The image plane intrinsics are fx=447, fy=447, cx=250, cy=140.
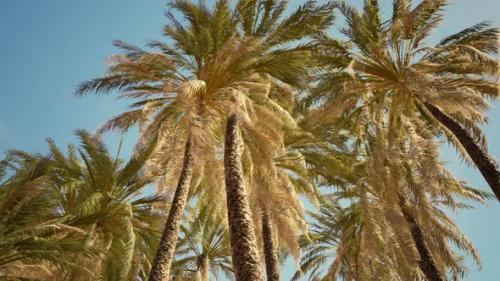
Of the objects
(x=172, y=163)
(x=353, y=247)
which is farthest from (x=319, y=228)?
(x=172, y=163)

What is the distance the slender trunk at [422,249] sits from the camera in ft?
40.5

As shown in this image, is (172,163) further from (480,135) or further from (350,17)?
(480,135)

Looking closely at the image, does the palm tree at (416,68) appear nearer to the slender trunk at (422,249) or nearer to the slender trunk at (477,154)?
the slender trunk at (477,154)

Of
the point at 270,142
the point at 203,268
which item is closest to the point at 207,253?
the point at 203,268

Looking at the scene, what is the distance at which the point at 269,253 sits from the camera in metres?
13.0

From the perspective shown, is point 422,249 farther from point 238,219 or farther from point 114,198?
point 114,198

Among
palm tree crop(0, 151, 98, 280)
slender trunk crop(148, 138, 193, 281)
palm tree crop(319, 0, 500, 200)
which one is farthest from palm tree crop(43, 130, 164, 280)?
palm tree crop(319, 0, 500, 200)

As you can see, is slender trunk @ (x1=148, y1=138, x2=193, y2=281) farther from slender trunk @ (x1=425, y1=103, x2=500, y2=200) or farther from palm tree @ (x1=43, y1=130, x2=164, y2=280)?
slender trunk @ (x1=425, y1=103, x2=500, y2=200)

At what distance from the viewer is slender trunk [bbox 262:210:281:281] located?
41.3 ft

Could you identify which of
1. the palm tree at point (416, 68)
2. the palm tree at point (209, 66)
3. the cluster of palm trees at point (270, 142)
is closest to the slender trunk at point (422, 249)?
the cluster of palm trees at point (270, 142)

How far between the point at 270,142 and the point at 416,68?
15.3 feet

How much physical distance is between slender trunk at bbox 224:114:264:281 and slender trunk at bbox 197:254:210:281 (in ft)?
27.0

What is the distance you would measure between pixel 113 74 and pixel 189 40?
8.08 feet

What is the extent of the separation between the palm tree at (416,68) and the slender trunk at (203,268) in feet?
29.9
